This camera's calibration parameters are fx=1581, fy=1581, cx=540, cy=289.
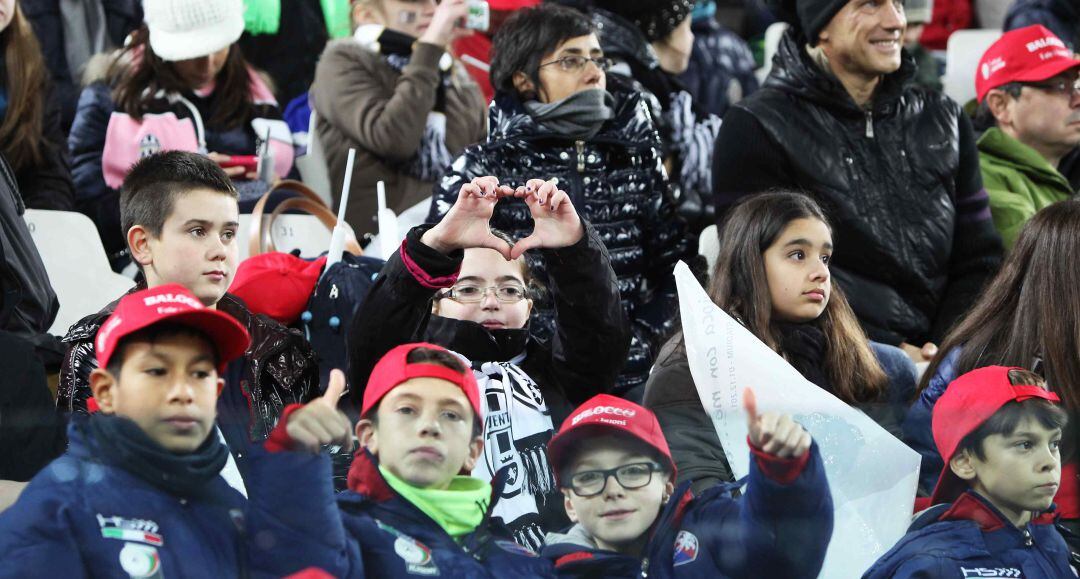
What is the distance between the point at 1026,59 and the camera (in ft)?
Answer: 17.8

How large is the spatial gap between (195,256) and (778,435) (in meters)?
1.37

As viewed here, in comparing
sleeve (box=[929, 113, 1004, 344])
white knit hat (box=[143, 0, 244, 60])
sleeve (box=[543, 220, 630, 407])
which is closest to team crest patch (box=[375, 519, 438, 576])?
sleeve (box=[543, 220, 630, 407])

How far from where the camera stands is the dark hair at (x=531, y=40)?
4605mm

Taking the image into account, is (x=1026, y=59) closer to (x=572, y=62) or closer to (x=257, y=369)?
(x=572, y=62)

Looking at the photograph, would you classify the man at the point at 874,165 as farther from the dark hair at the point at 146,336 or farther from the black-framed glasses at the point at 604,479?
the dark hair at the point at 146,336

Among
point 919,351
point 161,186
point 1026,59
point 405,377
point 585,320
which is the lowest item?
point 919,351

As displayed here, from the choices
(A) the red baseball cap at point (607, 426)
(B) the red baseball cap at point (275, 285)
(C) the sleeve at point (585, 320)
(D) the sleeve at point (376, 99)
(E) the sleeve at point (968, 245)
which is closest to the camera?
(A) the red baseball cap at point (607, 426)

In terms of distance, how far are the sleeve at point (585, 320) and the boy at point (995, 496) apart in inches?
32.0

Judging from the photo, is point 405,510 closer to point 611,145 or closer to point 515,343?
point 515,343

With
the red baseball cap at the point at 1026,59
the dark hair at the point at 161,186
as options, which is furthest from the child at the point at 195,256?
the red baseball cap at the point at 1026,59

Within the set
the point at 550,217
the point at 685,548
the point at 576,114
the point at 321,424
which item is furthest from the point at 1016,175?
the point at 321,424

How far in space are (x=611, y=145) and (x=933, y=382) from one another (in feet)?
4.73

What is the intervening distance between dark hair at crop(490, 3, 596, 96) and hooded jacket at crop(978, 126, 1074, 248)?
1.46 metres

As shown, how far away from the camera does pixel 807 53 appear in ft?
15.5
